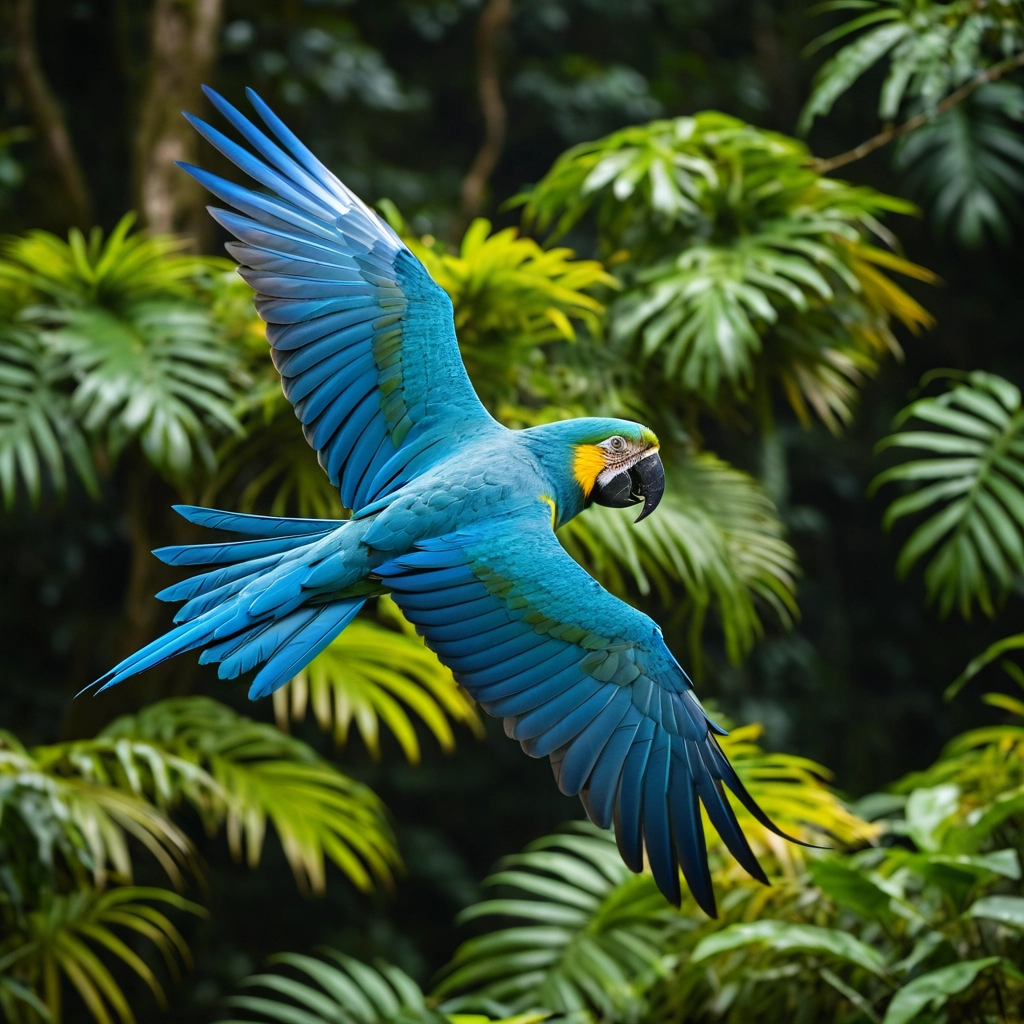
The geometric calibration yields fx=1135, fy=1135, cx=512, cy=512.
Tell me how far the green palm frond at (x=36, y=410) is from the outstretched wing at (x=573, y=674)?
1.26m

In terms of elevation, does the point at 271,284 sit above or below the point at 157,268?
below

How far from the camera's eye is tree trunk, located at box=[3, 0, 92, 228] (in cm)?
277

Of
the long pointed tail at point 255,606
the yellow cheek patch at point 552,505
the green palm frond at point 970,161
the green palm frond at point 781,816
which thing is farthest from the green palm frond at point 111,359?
the green palm frond at point 970,161

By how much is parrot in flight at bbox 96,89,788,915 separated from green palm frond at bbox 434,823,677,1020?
91cm

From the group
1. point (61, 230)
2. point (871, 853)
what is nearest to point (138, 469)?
point (61, 230)

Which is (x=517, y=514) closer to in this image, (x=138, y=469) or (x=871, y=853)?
(x=871, y=853)

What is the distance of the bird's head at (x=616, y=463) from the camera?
48.8 inches

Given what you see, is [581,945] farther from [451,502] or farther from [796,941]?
[451,502]

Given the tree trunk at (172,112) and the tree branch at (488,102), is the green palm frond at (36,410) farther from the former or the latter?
the tree branch at (488,102)

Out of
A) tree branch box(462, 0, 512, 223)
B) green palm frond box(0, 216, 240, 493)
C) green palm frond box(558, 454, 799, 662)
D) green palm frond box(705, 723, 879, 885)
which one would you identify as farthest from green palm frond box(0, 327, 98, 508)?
tree branch box(462, 0, 512, 223)

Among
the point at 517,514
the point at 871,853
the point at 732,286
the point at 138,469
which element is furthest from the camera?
the point at 138,469

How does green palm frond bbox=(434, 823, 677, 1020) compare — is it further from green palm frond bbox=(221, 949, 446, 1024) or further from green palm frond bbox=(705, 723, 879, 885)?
green palm frond bbox=(705, 723, 879, 885)

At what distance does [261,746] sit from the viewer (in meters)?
2.16

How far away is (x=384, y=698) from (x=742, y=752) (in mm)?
674
